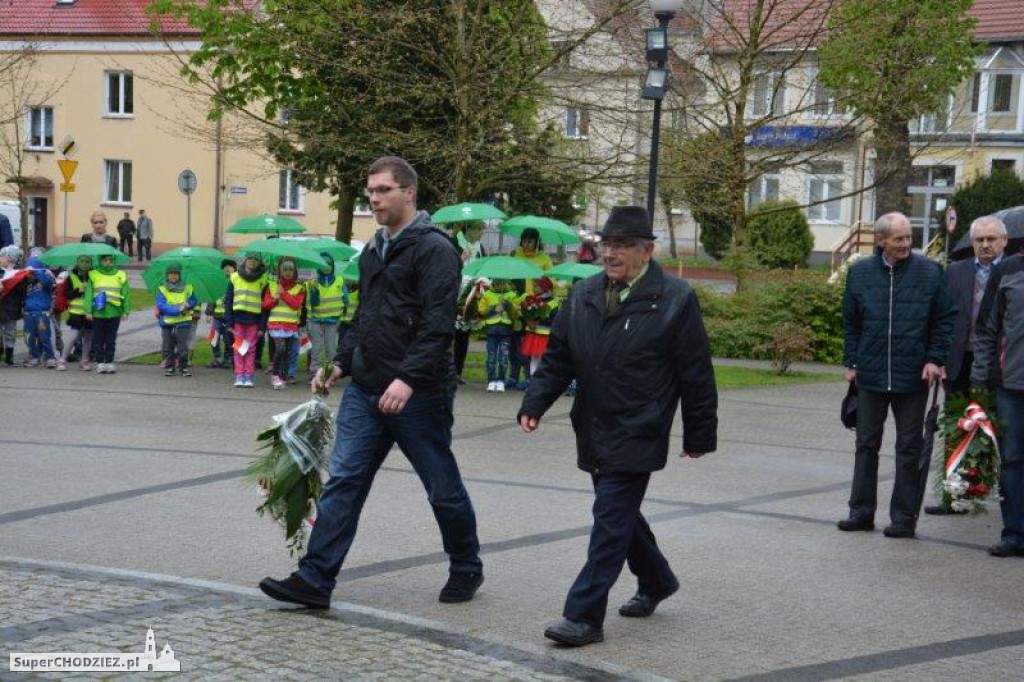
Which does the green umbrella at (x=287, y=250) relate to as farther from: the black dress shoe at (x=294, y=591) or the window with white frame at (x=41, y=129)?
the window with white frame at (x=41, y=129)

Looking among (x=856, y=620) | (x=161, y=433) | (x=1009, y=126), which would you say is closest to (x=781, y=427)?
(x=161, y=433)

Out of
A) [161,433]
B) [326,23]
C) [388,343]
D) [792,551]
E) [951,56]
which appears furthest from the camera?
[951,56]

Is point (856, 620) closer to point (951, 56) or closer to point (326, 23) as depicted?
point (326, 23)

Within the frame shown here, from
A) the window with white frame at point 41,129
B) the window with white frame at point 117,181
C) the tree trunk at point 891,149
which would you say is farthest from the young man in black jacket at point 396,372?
the window with white frame at point 41,129

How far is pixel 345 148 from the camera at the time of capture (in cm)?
2108

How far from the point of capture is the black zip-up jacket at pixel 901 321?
30.0 feet

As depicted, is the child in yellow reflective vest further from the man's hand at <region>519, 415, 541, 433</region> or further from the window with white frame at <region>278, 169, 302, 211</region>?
the window with white frame at <region>278, 169, 302, 211</region>

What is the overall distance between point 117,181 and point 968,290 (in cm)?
4746

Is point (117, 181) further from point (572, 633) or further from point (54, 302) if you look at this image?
point (572, 633)

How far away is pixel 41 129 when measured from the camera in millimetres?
54719

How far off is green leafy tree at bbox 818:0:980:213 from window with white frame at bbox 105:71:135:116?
104 ft

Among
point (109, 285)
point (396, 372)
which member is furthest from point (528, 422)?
point (109, 285)

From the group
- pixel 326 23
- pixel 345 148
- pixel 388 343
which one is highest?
pixel 326 23

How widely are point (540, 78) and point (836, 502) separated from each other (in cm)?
1159
